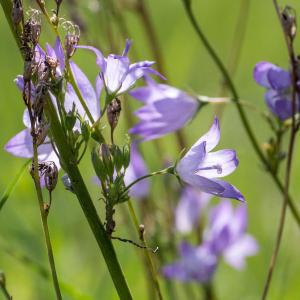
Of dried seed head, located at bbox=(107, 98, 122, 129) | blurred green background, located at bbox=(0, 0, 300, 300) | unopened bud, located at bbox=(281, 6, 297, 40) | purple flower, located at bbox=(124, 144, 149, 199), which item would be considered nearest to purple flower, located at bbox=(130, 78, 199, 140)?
blurred green background, located at bbox=(0, 0, 300, 300)

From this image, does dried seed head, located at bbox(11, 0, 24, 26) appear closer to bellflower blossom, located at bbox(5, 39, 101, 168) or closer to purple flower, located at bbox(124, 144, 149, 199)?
bellflower blossom, located at bbox(5, 39, 101, 168)

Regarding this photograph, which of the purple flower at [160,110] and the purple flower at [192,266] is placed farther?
the purple flower at [192,266]

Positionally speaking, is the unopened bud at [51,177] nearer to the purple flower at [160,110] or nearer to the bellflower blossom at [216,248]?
the purple flower at [160,110]

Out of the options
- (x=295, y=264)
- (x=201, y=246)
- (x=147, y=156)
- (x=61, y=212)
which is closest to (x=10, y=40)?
(x=147, y=156)

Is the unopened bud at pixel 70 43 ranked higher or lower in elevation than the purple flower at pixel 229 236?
higher

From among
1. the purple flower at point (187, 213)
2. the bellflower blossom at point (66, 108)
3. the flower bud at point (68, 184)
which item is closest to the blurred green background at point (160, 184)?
the purple flower at point (187, 213)

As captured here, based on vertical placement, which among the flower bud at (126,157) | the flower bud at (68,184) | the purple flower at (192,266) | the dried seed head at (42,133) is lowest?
the purple flower at (192,266)

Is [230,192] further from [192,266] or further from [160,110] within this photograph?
[192,266]
